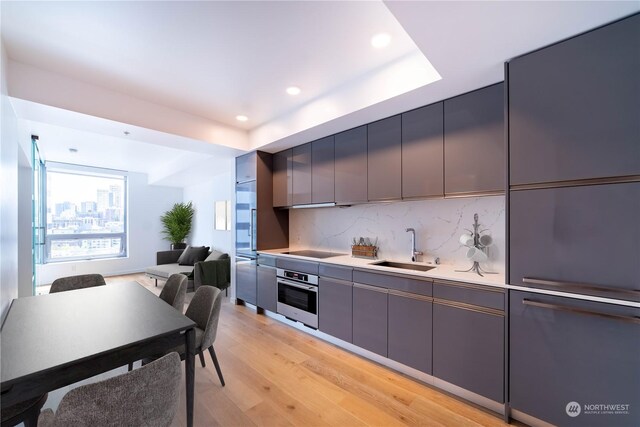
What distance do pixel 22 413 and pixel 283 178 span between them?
3.18 metres

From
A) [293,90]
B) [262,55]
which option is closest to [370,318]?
[293,90]

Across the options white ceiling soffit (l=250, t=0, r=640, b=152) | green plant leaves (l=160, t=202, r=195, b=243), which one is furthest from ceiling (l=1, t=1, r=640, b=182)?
green plant leaves (l=160, t=202, r=195, b=243)

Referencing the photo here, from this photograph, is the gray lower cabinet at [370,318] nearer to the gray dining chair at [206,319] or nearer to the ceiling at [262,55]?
the gray dining chair at [206,319]

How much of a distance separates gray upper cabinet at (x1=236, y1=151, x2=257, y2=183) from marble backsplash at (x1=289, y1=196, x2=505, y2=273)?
42.3 inches

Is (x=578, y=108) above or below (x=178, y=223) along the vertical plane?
above

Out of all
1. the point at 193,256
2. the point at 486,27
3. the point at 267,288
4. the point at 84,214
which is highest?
the point at 486,27

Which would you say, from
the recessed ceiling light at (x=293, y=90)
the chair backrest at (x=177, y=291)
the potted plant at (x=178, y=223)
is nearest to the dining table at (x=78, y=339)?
the chair backrest at (x=177, y=291)

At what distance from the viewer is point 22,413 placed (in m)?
1.29

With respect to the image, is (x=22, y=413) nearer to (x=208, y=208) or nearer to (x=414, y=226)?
(x=414, y=226)

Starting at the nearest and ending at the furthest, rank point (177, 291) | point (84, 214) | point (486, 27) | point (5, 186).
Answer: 1. point (486, 27)
2. point (5, 186)
3. point (177, 291)
4. point (84, 214)

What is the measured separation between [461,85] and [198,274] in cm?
453

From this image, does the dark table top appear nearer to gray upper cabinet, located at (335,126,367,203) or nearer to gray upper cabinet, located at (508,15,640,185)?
gray upper cabinet, located at (335,126,367,203)

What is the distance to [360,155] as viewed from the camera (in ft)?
9.70

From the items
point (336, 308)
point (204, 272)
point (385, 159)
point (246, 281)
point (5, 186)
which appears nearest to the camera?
point (5, 186)
